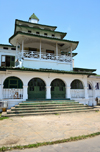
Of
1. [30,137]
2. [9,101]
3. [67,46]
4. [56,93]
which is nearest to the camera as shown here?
[30,137]

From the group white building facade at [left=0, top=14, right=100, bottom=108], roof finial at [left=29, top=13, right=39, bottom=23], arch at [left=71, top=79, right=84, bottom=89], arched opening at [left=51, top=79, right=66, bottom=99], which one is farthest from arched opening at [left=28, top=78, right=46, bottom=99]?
roof finial at [left=29, top=13, right=39, bottom=23]

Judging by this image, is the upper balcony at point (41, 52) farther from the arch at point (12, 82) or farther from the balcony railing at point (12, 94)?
the balcony railing at point (12, 94)

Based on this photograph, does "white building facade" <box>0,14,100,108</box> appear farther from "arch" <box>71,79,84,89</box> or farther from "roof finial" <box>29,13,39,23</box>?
"roof finial" <box>29,13,39,23</box>

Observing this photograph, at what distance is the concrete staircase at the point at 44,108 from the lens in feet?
33.4

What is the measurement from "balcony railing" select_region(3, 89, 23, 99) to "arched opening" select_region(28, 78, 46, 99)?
1.45 metres

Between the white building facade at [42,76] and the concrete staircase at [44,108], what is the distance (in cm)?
132

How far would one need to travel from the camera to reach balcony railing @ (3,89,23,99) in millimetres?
12274

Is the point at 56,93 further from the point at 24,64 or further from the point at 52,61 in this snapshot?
the point at 24,64

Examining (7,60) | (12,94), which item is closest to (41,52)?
(12,94)

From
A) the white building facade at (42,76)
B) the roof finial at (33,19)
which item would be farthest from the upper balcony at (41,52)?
the roof finial at (33,19)

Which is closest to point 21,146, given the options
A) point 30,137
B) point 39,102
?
point 30,137

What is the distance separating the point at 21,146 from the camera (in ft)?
14.3

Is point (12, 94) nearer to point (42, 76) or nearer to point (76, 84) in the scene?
point (42, 76)

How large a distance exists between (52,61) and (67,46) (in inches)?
155
